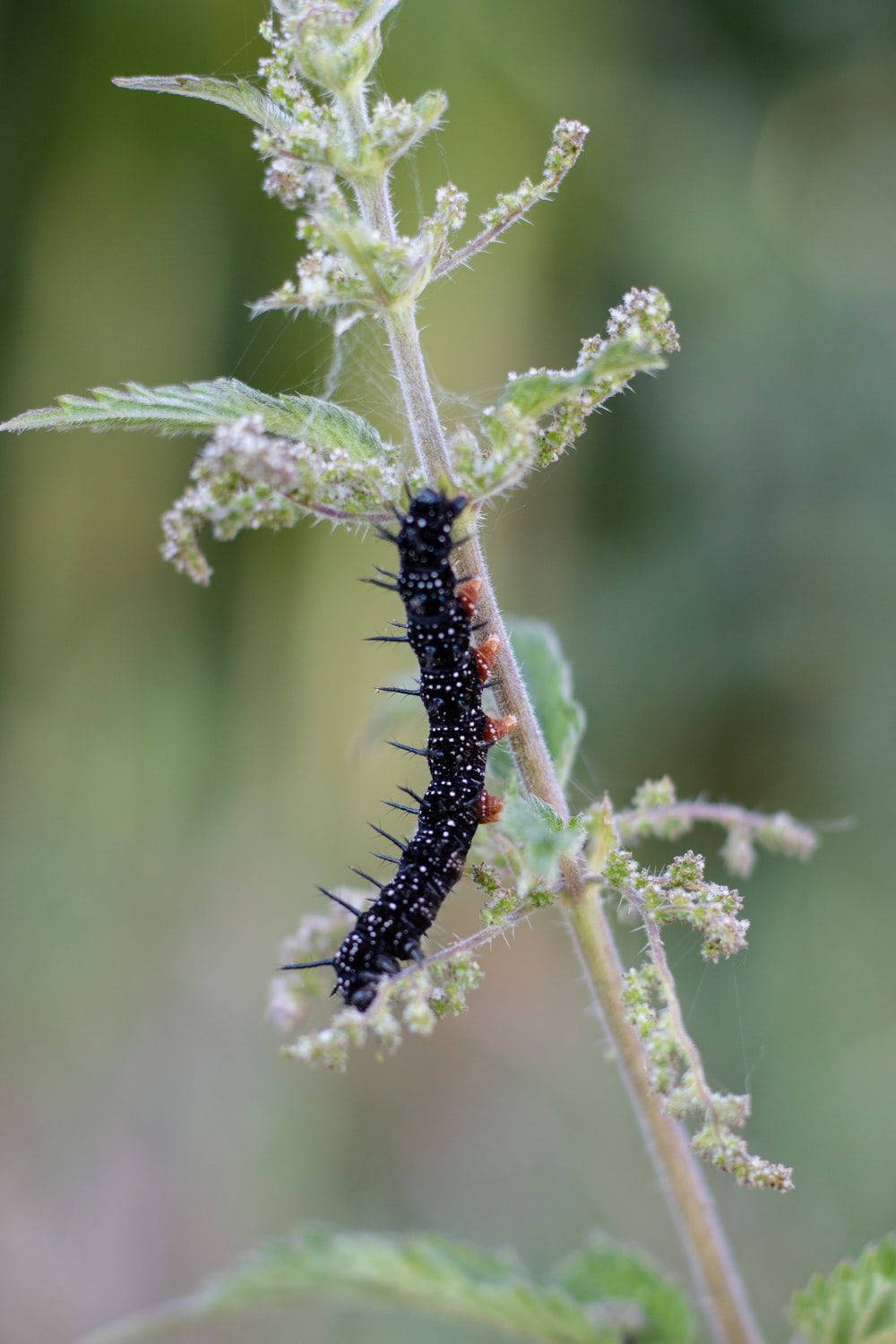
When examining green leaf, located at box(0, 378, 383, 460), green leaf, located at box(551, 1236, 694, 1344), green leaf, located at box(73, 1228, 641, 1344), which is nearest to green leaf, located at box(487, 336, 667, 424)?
green leaf, located at box(0, 378, 383, 460)

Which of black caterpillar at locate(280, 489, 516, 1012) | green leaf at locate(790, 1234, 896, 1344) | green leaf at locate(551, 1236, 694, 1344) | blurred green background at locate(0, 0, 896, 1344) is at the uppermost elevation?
blurred green background at locate(0, 0, 896, 1344)

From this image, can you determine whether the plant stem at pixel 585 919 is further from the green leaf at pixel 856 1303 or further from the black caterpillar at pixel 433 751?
the green leaf at pixel 856 1303

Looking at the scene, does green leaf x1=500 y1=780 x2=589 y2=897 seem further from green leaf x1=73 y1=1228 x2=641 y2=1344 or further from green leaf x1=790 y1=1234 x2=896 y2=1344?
green leaf x1=790 y1=1234 x2=896 y2=1344

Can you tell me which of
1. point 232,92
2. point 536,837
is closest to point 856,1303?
point 536,837

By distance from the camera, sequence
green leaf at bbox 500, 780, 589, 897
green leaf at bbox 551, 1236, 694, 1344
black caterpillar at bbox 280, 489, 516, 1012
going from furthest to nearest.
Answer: green leaf at bbox 551, 1236, 694, 1344 < black caterpillar at bbox 280, 489, 516, 1012 < green leaf at bbox 500, 780, 589, 897

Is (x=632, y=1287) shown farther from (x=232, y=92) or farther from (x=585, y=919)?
(x=232, y=92)

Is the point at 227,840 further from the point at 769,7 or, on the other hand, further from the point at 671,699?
the point at 769,7

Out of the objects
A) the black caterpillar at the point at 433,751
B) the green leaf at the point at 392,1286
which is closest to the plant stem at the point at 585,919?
the black caterpillar at the point at 433,751
